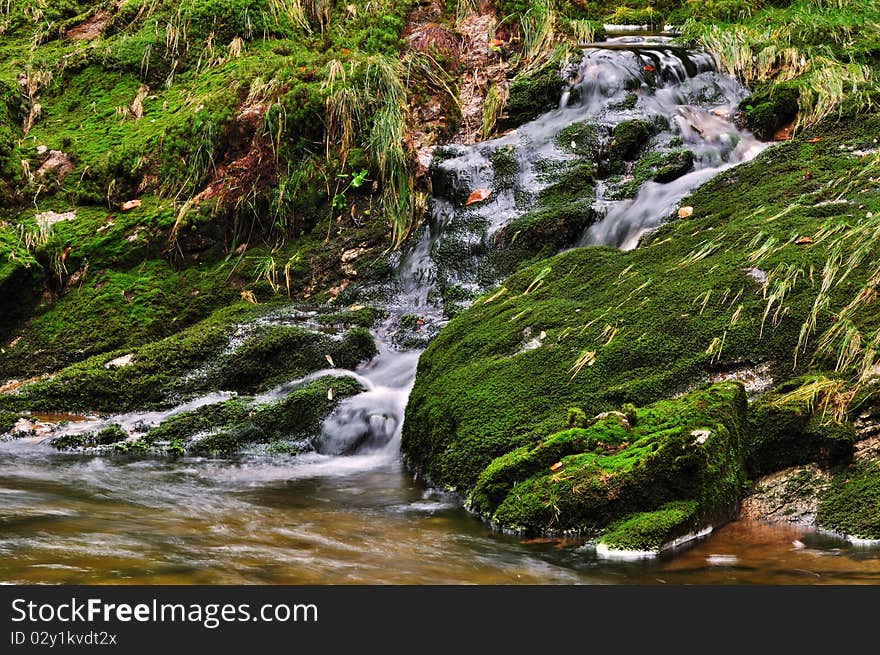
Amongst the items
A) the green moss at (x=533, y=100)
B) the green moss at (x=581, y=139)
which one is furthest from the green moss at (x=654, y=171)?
the green moss at (x=533, y=100)

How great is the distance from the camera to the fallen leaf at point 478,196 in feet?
25.3

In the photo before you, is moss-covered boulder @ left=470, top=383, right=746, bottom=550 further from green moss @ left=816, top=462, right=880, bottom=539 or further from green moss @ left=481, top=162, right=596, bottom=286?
green moss @ left=481, top=162, right=596, bottom=286

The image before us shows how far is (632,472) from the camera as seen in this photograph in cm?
355

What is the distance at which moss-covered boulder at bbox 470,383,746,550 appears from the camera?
3527 mm

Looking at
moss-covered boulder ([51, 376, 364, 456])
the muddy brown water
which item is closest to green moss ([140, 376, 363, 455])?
moss-covered boulder ([51, 376, 364, 456])

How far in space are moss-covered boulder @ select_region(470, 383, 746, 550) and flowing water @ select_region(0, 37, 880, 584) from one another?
134mm

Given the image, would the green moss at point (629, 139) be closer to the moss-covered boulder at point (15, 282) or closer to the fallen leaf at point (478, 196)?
the fallen leaf at point (478, 196)

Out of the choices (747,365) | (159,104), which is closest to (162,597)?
(747,365)

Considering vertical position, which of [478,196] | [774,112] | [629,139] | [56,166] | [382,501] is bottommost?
[382,501]

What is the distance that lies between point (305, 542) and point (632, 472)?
1489 mm

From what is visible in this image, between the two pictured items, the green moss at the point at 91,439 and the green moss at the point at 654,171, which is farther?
the green moss at the point at 654,171

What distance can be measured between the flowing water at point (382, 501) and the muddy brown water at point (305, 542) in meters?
0.01

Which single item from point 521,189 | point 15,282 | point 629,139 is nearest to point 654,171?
point 629,139

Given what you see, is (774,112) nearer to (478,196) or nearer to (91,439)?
(478,196)
